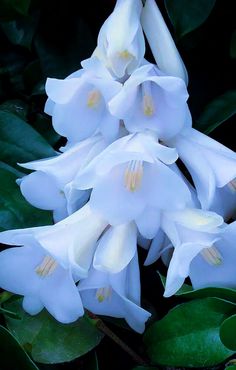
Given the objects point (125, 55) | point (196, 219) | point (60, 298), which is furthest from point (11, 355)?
point (125, 55)

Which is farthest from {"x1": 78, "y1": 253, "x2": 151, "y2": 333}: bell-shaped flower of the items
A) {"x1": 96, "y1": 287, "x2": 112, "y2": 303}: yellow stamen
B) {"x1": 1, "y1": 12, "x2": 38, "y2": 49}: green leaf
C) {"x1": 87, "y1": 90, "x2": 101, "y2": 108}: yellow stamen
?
{"x1": 1, "y1": 12, "x2": 38, "y2": 49}: green leaf

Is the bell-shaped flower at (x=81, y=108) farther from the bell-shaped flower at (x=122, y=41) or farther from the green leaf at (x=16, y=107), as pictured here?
the green leaf at (x=16, y=107)

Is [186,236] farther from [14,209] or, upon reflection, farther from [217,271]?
[14,209]

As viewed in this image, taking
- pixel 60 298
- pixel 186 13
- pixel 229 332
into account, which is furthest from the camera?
pixel 186 13

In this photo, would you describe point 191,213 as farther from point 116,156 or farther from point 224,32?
point 224,32

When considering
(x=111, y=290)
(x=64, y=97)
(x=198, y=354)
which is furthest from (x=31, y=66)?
(x=198, y=354)

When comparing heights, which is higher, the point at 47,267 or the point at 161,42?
the point at 161,42
